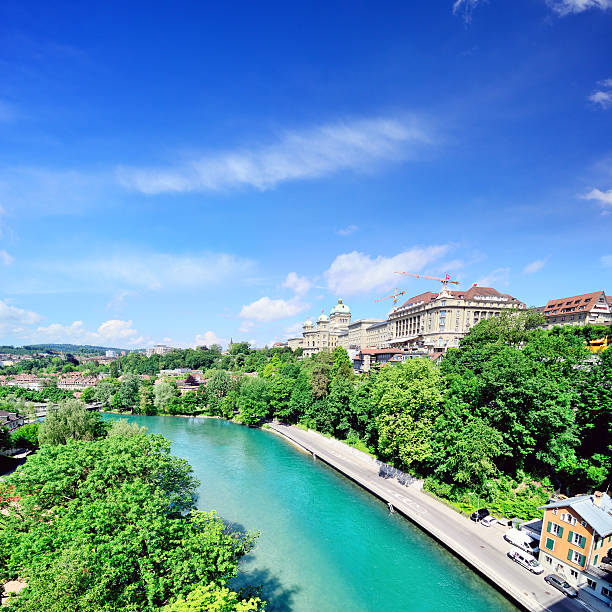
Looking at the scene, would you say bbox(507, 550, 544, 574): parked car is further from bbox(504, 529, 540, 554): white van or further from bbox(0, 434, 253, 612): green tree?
bbox(0, 434, 253, 612): green tree

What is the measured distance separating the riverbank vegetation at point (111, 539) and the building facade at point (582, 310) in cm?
5598

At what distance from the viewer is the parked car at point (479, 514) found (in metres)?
20.3

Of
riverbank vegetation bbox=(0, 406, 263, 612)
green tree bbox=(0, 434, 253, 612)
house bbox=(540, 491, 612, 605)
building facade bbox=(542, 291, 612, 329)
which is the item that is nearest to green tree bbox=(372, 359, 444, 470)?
house bbox=(540, 491, 612, 605)

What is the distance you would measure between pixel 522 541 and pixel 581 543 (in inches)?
117

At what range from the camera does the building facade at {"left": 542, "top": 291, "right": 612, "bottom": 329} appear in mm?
50844

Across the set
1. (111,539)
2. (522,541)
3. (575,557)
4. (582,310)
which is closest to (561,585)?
(575,557)

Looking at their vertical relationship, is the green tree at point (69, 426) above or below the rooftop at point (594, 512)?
above

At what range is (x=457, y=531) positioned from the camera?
1931 centimetres

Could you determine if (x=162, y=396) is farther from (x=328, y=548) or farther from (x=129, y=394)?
(x=328, y=548)

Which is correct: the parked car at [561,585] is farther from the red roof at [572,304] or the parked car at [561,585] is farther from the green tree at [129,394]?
the green tree at [129,394]

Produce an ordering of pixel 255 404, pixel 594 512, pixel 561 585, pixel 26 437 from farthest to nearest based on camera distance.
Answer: pixel 255 404, pixel 26 437, pixel 594 512, pixel 561 585

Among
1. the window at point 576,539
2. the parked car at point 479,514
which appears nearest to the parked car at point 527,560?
the window at point 576,539

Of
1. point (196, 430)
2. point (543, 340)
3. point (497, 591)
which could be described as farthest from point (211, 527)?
point (196, 430)

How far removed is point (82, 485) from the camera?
42.6 ft
